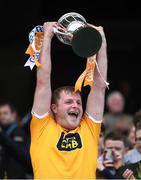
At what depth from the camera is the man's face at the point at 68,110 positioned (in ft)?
20.1

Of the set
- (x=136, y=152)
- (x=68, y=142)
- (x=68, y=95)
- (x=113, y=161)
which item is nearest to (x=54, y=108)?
(x=68, y=95)

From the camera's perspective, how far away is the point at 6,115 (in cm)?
995

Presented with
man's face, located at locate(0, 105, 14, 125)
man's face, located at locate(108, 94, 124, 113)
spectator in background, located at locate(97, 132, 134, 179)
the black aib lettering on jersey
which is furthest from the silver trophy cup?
man's face, located at locate(108, 94, 124, 113)

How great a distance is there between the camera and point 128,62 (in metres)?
15.4

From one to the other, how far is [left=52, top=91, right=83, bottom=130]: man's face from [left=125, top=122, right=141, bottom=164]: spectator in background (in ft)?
2.98

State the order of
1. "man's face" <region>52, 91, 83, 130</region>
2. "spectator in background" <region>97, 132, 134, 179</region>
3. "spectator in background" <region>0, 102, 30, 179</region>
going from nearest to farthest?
"man's face" <region>52, 91, 83, 130</region> < "spectator in background" <region>97, 132, 134, 179</region> < "spectator in background" <region>0, 102, 30, 179</region>

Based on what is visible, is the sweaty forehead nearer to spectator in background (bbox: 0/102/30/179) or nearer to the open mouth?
the open mouth

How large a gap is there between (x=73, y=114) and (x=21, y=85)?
8.49 meters

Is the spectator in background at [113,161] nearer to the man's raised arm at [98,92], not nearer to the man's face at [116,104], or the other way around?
the man's raised arm at [98,92]

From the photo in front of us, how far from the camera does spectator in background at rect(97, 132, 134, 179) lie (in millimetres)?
6887

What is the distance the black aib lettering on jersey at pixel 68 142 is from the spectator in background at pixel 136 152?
101 centimetres

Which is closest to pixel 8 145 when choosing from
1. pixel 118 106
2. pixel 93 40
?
pixel 93 40

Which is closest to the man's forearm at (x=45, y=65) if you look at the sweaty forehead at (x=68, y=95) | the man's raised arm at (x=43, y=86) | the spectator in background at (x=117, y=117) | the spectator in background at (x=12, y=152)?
the man's raised arm at (x=43, y=86)

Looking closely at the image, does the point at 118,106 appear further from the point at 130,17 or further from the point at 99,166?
the point at 99,166
